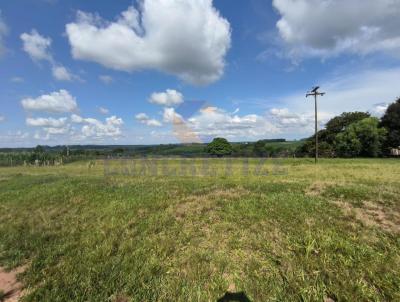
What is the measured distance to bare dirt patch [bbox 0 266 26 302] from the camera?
453cm

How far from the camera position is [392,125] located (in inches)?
1770

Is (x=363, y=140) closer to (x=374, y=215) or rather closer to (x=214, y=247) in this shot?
(x=374, y=215)

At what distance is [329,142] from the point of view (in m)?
59.9

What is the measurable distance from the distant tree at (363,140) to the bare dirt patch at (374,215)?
4690 centimetres

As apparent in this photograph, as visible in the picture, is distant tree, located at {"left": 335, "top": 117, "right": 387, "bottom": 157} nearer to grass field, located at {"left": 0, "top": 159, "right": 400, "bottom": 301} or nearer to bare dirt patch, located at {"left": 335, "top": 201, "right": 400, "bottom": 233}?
grass field, located at {"left": 0, "top": 159, "right": 400, "bottom": 301}

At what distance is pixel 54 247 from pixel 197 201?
171 inches

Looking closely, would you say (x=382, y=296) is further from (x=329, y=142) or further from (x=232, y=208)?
(x=329, y=142)

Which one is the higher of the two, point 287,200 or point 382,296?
point 287,200

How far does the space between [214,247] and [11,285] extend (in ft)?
14.0

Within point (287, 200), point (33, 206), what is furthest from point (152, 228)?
point (33, 206)

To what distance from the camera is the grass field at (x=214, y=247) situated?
448 centimetres

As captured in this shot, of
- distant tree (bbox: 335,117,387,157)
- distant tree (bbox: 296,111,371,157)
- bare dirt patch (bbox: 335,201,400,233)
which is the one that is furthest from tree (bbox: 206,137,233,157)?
bare dirt patch (bbox: 335,201,400,233)

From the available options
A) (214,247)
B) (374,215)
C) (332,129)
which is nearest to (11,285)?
(214,247)

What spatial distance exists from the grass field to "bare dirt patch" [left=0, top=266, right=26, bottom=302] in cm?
17
